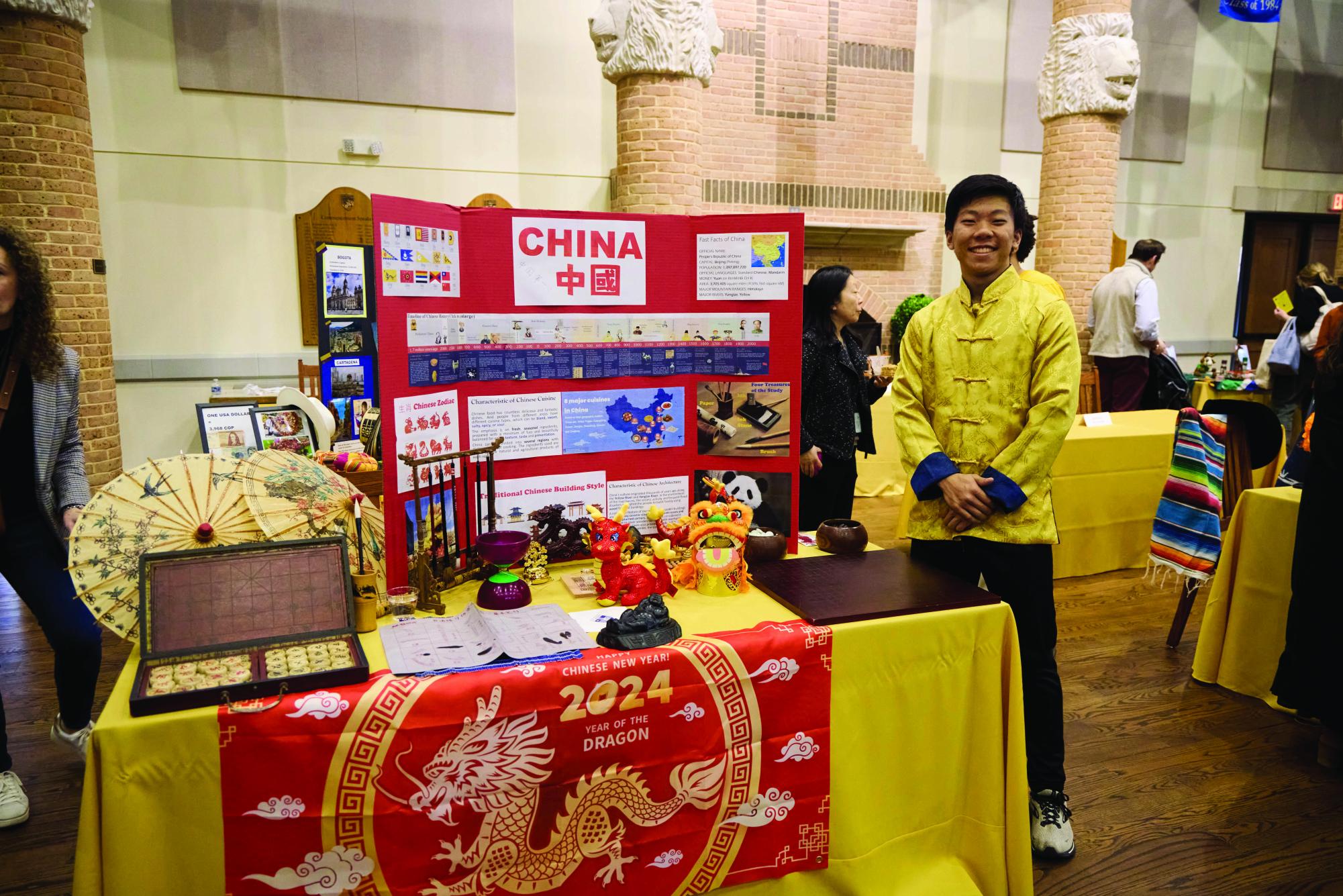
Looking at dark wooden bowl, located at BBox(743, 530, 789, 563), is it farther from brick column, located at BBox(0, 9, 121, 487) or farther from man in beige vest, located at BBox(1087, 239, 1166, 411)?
man in beige vest, located at BBox(1087, 239, 1166, 411)

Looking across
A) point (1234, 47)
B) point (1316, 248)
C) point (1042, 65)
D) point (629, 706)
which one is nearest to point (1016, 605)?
Result: point (629, 706)

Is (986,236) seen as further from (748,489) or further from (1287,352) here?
(1287,352)

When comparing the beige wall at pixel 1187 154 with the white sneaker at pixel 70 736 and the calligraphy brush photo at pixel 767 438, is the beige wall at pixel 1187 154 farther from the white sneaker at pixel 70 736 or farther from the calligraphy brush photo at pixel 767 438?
the white sneaker at pixel 70 736

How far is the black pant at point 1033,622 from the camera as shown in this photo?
7.26ft

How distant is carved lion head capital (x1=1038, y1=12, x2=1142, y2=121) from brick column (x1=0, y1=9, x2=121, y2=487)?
7.54m

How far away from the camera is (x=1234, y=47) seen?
9.36 meters

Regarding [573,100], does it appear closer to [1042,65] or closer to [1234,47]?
[1042,65]

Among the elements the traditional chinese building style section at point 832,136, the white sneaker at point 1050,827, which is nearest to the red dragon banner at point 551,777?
the white sneaker at point 1050,827

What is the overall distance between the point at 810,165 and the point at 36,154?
591cm

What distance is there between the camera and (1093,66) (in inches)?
292

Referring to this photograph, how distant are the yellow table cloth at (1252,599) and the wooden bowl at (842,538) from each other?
67.9 inches

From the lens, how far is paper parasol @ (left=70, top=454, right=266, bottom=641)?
1656 millimetres

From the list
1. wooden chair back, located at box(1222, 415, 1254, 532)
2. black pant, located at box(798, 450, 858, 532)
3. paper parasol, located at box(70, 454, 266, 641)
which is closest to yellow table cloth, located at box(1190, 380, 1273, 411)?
wooden chair back, located at box(1222, 415, 1254, 532)

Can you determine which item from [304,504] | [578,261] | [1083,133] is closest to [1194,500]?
[578,261]
